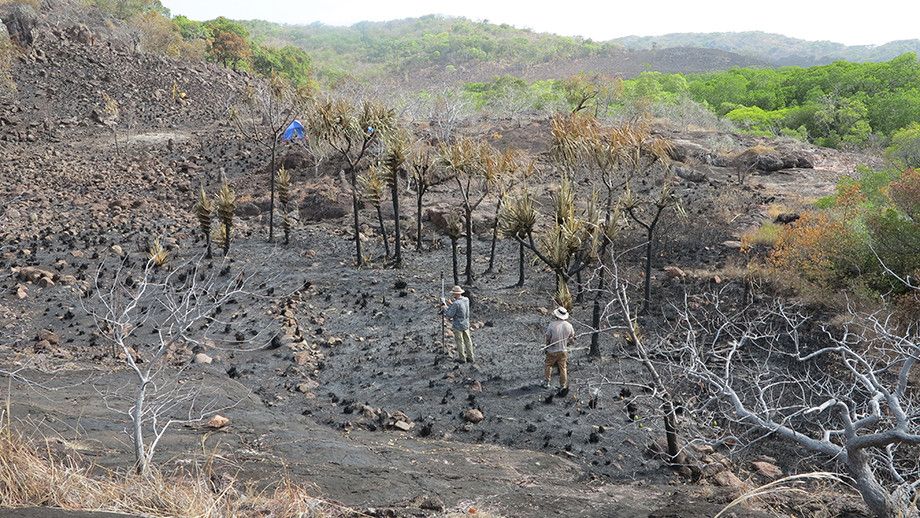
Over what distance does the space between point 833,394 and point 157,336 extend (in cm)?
879

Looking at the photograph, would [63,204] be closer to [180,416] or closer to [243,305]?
[243,305]

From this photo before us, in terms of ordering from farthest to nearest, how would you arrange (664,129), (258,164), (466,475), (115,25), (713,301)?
(115,25) → (664,129) → (258,164) → (713,301) → (466,475)

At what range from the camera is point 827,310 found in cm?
1209

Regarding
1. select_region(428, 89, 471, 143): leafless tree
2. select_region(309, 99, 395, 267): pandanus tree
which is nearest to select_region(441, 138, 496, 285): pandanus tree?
select_region(309, 99, 395, 267): pandanus tree

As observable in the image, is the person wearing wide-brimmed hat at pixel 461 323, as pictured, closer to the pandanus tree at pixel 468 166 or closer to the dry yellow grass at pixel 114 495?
the pandanus tree at pixel 468 166

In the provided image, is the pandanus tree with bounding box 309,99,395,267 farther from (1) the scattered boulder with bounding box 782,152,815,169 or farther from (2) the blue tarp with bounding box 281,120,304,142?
(1) the scattered boulder with bounding box 782,152,815,169

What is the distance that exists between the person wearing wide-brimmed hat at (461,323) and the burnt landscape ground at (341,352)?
252 millimetres

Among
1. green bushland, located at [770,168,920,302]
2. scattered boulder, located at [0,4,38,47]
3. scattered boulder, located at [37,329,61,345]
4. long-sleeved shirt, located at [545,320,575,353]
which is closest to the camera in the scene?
long-sleeved shirt, located at [545,320,575,353]

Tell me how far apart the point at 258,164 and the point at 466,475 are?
1697 centimetres

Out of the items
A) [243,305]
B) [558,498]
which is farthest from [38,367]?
[558,498]

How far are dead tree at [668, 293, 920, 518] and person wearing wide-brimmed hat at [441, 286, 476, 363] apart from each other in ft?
8.84

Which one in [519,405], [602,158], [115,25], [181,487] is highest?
[115,25]

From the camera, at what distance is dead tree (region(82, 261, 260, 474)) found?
585 centimetres

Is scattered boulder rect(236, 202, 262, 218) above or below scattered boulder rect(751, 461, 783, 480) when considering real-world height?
above
